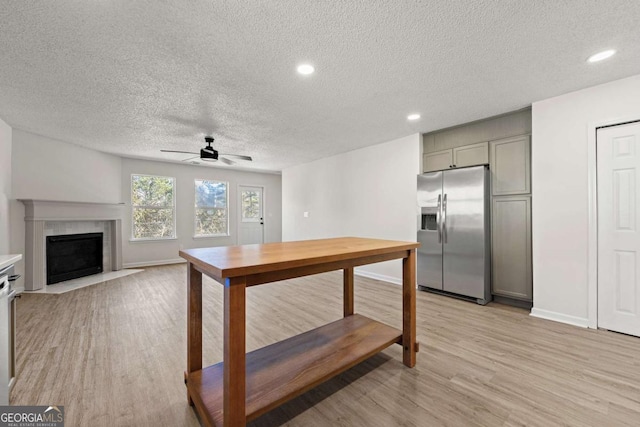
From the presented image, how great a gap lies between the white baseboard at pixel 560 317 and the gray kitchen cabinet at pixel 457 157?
1.93m

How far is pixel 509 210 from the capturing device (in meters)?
3.36

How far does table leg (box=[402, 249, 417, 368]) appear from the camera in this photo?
200cm

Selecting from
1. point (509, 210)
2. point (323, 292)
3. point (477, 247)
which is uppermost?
point (509, 210)

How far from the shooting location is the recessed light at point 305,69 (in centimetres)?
228

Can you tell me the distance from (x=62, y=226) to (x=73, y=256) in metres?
0.58

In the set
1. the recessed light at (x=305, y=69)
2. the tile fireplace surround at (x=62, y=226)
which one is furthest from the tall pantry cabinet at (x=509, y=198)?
the tile fireplace surround at (x=62, y=226)

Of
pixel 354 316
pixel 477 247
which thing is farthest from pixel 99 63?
pixel 477 247

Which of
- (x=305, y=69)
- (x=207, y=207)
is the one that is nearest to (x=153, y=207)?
(x=207, y=207)

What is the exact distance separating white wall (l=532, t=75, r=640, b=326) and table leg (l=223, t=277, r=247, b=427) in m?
3.39

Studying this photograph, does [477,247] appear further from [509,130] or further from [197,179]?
[197,179]

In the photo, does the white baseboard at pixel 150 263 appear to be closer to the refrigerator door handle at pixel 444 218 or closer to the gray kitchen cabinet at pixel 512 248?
the refrigerator door handle at pixel 444 218

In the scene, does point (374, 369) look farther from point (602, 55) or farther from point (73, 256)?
point (73, 256)

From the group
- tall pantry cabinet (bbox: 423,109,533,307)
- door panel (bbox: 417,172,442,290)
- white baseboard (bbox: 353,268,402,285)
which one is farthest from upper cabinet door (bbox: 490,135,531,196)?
white baseboard (bbox: 353,268,402,285)

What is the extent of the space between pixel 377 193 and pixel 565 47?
3.04 meters
